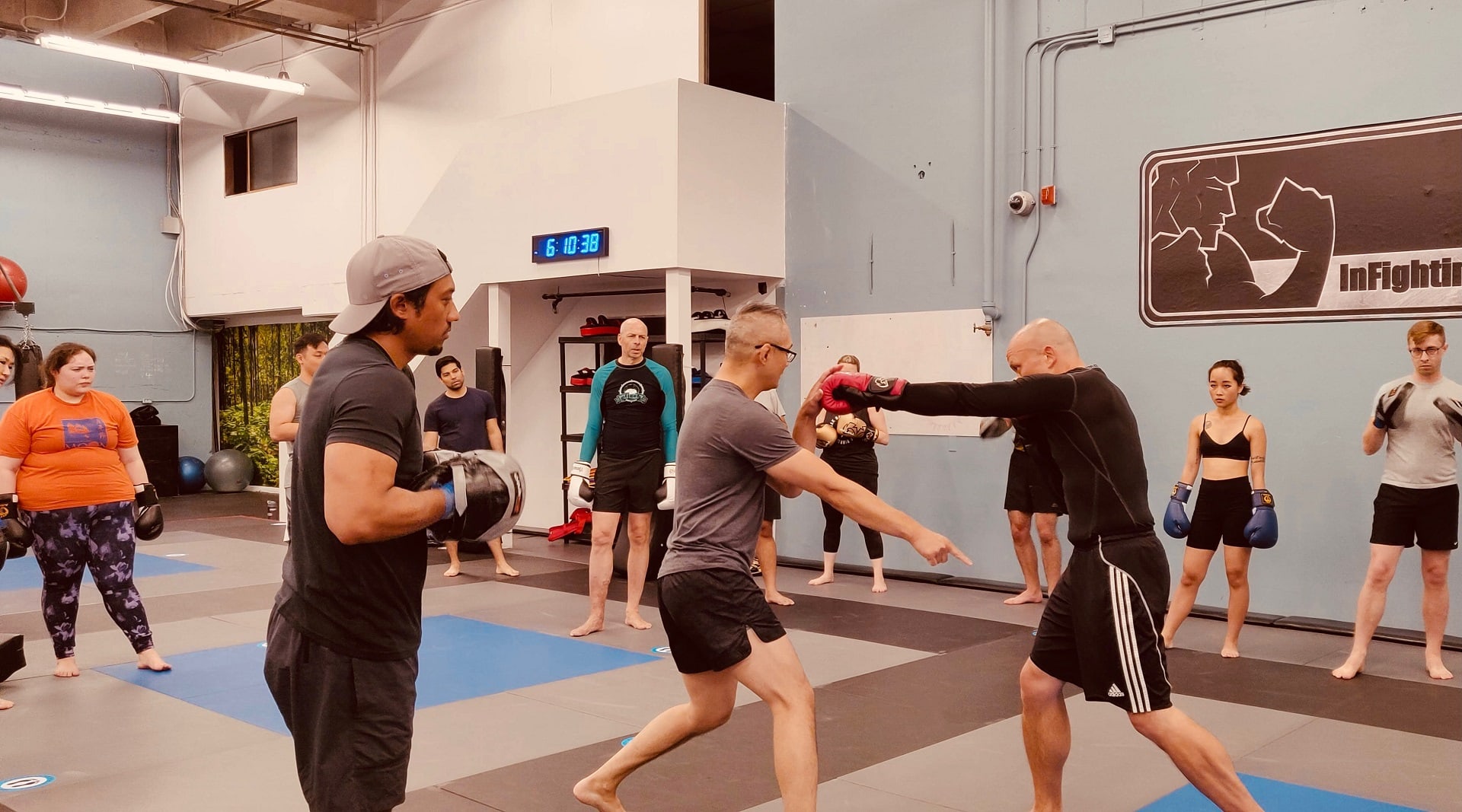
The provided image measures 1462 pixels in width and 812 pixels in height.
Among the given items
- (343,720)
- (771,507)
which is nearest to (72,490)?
(343,720)

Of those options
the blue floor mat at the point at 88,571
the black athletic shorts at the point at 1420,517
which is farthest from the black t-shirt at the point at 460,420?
the black athletic shorts at the point at 1420,517

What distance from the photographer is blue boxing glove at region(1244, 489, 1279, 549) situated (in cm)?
526

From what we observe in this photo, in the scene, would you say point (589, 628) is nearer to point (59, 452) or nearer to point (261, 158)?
point (59, 452)

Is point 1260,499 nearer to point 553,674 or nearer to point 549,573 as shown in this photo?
point 553,674

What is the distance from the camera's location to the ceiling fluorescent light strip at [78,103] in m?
12.5

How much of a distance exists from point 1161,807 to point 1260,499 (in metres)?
2.31

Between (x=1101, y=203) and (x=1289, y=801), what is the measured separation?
4487 millimetres

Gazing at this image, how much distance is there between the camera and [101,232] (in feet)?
48.2

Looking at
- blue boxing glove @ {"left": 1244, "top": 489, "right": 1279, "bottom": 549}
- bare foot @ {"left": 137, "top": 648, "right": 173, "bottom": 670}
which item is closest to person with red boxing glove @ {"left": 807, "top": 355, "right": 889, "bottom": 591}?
blue boxing glove @ {"left": 1244, "top": 489, "right": 1279, "bottom": 549}

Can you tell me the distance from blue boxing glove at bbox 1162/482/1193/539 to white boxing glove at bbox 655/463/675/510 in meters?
2.43

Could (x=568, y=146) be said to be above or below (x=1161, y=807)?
above

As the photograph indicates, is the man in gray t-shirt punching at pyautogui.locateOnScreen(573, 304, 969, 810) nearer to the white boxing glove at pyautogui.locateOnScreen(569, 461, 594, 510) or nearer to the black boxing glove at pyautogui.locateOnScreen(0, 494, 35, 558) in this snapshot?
the white boxing glove at pyautogui.locateOnScreen(569, 461, 594, 510)

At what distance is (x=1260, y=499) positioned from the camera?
532 centimetres

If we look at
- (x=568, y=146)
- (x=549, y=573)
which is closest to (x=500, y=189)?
(x=568, y=146)
